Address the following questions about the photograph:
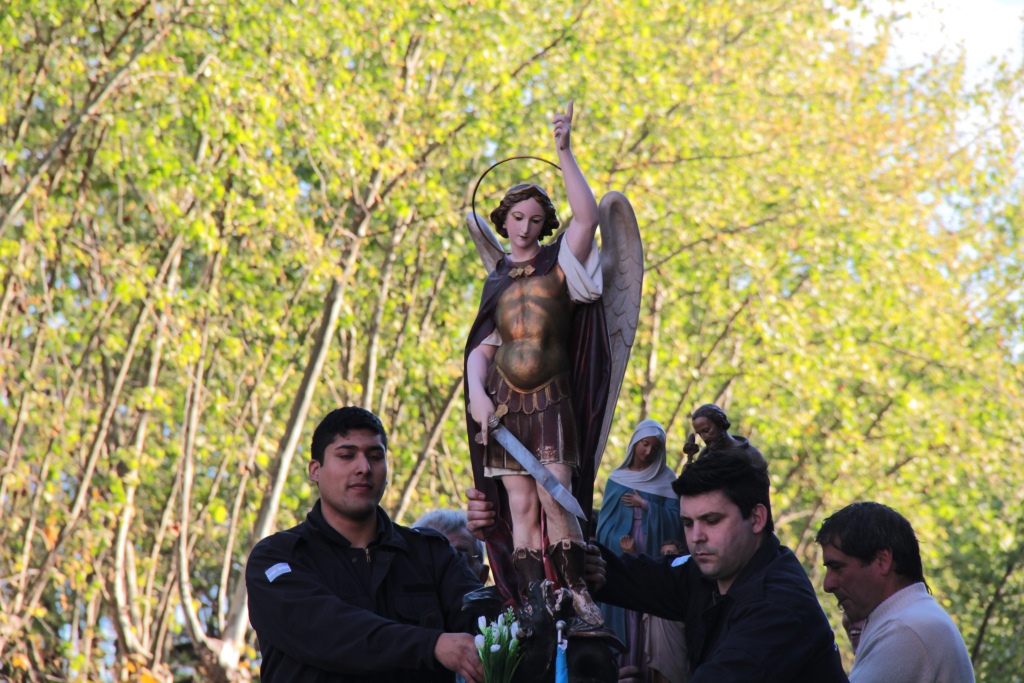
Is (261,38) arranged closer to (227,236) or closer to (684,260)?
(227,236)

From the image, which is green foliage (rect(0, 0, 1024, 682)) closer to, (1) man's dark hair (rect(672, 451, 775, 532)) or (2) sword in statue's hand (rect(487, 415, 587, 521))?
(2) sword in statue's hand (rect(487, 415, 587, 521))

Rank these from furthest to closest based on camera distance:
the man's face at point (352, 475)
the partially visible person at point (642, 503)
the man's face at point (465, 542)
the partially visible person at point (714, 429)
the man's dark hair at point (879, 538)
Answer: the partially visible person at point (642, 503)
the man's face at point (465, 542)
the partially visible person at point (714, 429)
the man's face at point (352, 475)
the man's dark hair at point (879, 538)

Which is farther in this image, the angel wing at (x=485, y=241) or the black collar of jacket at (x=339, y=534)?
the angel wing at (x=485, y=241)

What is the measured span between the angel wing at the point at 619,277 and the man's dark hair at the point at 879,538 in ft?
3.80

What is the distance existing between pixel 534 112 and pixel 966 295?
904 cm

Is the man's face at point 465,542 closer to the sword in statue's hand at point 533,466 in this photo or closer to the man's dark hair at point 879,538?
the sword in statue's hand at point 533,466

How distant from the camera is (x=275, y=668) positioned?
4.97 meters

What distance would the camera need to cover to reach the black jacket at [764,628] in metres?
4.38

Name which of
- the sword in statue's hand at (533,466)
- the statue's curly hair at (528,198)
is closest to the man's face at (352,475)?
the sword in statue's hand at (533,466)

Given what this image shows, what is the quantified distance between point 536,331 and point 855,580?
1.61 metres

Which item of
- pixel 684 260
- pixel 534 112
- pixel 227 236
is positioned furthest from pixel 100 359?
pixel 684 260

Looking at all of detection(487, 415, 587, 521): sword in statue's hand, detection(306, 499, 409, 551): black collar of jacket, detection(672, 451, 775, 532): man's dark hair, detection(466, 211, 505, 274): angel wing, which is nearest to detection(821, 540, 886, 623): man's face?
detection(672, 451, 775, 532): man's dark hair

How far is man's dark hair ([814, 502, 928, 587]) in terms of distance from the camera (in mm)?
4824

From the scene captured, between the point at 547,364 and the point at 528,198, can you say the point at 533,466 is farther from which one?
the point at 528,198
